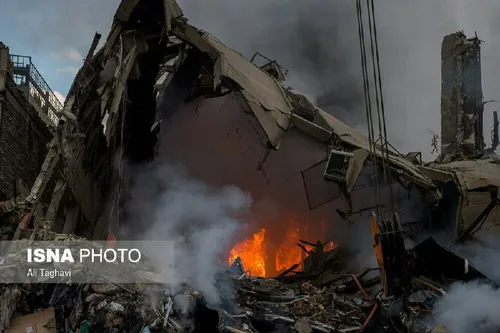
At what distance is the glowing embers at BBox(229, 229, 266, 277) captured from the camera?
1499cm

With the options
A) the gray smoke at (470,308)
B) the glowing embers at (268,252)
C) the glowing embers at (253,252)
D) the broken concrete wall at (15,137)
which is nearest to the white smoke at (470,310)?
the gray smoke at (470,308)

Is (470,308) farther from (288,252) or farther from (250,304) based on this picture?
(288,252)

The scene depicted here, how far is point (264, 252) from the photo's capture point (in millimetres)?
15500

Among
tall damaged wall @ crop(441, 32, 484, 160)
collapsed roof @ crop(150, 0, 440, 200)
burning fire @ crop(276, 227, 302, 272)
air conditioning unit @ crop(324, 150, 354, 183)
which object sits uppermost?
tall damaged wall @ crop(441, 32, 484, 160)

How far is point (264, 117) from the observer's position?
33.5 feet

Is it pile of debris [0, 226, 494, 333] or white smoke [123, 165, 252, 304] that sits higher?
white smoke [123, 165, 252, 304]

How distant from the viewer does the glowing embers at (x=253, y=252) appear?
1499cm

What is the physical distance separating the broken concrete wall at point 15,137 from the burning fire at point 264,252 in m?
6.18

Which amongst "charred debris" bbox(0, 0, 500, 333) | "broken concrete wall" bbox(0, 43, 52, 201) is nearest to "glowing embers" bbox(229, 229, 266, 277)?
"charred debris" bbox(0, 0, 500, 333)

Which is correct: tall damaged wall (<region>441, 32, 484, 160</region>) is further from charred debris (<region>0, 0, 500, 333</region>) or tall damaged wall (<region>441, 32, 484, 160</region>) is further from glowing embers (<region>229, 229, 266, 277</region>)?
glowing embers (<region>229, 229, 266, 277</region>)

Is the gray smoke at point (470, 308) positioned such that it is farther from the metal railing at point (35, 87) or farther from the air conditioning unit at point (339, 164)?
the metal railing at point (35, 87)

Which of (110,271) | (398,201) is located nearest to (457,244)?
(398,201)

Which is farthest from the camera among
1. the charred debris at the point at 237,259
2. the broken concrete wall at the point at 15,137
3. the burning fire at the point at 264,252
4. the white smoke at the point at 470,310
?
the burning fire at the point at 264,252

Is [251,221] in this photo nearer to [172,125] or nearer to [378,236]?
[172,125]
